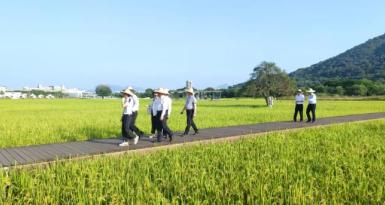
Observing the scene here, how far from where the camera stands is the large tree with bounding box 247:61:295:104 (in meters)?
46.6

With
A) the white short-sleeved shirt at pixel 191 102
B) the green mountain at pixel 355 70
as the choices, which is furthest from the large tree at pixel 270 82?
the green mountain at pixel 355 70

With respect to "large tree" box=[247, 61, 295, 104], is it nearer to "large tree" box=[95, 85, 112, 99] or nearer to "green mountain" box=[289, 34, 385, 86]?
"green mountain" box=[289, 34, 385, 86]

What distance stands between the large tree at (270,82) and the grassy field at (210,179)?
123 ft

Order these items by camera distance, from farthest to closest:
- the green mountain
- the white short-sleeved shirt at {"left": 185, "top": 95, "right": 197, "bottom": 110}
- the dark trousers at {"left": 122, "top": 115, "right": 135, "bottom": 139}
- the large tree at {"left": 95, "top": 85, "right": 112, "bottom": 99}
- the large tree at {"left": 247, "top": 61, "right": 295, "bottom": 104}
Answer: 1. the large tree at {"left": 95, "top": 85, "right": 112, "bottom": 99}
2. the green mountain
3. the large tree at {"left": 247, "top": 61, "right": 295, "bottom": 104}
4. the white short-sleeved shirt at {"left": 185, "top": 95, "right": 197, "bottom": 110}
5. the dark trousers at {"left": 122, "top": 115, "right": 135, "bottom": 139}

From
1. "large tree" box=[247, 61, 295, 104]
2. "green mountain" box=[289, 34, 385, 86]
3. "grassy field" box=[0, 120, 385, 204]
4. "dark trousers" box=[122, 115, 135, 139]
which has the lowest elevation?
"grassy field" box=[0, 120, 385, 204]

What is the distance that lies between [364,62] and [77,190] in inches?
7598

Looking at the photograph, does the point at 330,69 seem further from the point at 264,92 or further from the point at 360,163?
the point at 360,163

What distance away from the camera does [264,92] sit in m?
46.8

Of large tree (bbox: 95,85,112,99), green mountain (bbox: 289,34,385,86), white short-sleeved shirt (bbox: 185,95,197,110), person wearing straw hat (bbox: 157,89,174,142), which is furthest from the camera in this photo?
large tree (bbox: 95,85,112,99)

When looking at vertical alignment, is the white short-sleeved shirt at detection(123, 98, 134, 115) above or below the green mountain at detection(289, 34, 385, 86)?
below

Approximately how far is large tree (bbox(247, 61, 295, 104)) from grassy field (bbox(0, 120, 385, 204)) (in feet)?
123

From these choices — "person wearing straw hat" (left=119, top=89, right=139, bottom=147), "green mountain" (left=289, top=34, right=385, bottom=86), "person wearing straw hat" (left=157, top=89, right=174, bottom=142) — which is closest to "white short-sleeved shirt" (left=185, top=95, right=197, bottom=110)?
"person wearing straw hat" (left=157, top=89, right=174, bottom=142)

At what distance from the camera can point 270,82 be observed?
46.7 metres

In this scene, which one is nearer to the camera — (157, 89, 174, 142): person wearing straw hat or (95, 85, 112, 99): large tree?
(157, 89, 174, 142): person wearing straw hat
